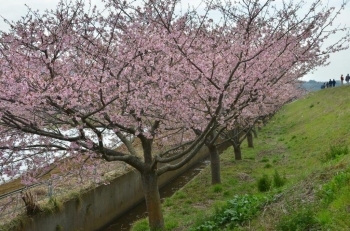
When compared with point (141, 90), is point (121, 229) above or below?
below

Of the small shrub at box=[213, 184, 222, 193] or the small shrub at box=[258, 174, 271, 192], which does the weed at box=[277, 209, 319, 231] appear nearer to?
the small shrub at box=[258, 174, 271, 192]

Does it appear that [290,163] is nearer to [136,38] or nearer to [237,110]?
[237,110]

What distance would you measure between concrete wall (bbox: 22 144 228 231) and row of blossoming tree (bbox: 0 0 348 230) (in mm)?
4749

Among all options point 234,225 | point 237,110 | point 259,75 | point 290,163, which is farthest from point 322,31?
point 290,163

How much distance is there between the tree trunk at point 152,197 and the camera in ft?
31.8

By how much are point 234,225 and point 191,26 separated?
17.3 feet

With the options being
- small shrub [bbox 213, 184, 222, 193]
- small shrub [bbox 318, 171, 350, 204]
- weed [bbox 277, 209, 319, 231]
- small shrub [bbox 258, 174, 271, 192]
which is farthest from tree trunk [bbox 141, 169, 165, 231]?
small shrub [bbox 213, 184, 222, 193]

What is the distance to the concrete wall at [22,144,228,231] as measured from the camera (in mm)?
12547

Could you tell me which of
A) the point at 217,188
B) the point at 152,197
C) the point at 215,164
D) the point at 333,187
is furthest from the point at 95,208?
the point at 333,187

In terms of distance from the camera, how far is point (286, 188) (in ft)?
29.4

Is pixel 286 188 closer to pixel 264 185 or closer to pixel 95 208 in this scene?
pixel 264 185

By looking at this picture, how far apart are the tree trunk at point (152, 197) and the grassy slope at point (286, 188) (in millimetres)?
847

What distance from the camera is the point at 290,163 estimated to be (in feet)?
59.1

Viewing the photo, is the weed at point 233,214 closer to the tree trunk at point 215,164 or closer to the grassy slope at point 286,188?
the grassy slope at point 286,188
